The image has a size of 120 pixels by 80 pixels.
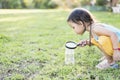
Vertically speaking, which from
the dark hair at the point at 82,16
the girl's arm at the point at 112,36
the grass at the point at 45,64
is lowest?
the grass at the point at 45,64

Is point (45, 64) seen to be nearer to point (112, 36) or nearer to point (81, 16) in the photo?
point (81, 16)

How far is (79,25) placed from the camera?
3.08 meters

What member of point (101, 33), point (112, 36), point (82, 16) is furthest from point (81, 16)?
point (112, 36)

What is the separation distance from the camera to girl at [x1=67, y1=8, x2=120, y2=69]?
9.63ft

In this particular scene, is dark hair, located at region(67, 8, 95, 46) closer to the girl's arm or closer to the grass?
the girl's arm

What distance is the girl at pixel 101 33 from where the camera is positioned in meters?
2.94

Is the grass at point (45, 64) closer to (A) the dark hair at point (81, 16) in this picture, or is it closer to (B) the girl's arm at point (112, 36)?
(B) the girl's arm at point (112, 36)

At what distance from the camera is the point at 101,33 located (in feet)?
9.75

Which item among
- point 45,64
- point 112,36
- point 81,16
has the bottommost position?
point 45,64

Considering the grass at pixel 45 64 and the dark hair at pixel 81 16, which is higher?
the dark hair at pixel 81 16

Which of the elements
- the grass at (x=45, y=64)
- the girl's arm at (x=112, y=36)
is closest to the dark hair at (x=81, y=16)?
the girl's arm at (x=112, y=36)

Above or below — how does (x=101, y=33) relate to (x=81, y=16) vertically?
below

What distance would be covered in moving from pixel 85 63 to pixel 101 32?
0.56m

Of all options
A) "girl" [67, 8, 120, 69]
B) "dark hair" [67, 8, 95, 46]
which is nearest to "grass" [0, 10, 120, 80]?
"girl" [67, 8, 120, 69]
